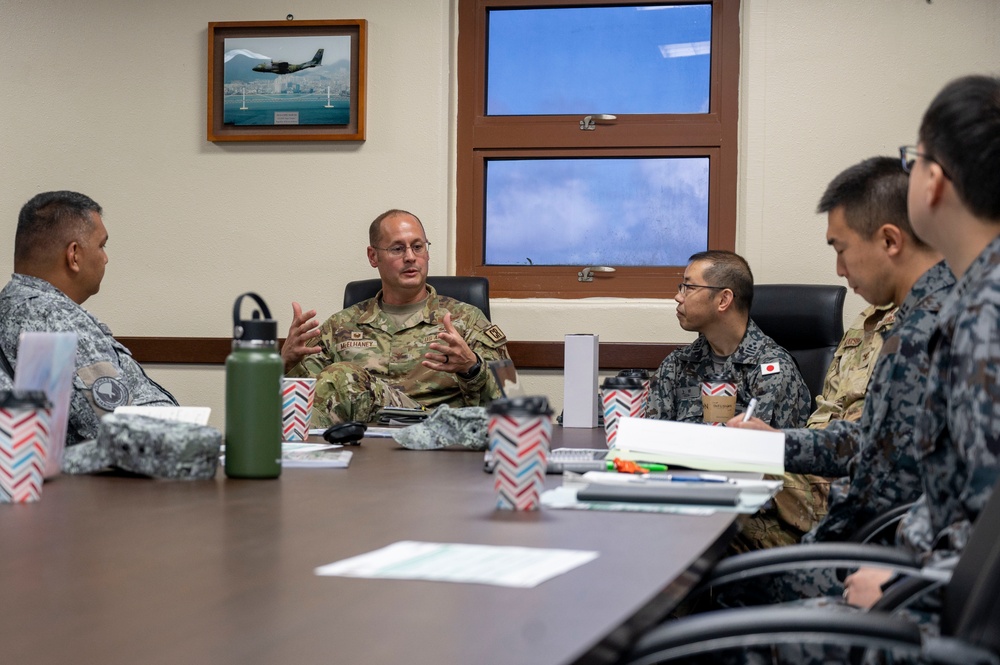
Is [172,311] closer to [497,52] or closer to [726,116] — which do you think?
[497,52]

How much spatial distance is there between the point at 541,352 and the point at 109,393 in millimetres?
2053

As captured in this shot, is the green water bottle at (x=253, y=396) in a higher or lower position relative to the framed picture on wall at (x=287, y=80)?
lower

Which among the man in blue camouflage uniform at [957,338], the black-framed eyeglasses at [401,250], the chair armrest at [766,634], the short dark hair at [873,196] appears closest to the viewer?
the chair armrest at [766,634]

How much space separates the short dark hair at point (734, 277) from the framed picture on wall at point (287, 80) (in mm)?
1591

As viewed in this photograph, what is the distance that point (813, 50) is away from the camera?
402 cm

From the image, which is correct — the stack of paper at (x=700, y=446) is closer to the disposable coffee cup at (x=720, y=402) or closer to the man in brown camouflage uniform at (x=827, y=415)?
the man in brown camouflage uniform at (x=827, y=415)

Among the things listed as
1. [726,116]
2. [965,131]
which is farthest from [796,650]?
[726,116]

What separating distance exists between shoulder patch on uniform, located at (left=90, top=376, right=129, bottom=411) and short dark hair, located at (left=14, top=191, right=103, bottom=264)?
61 centimetres

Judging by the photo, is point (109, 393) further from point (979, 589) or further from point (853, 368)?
point (979, 589)

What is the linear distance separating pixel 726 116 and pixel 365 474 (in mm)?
2822

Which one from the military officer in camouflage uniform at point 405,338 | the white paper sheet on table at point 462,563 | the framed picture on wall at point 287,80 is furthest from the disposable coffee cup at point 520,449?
the framed picture on wall at point 287,80

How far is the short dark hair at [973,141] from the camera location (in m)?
1.26

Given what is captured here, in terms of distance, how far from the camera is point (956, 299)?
125 centimetres

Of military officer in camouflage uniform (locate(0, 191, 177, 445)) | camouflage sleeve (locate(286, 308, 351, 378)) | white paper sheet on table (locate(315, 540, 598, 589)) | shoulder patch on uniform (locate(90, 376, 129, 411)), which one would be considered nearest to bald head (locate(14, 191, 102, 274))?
military officer in camouflage uniform (locate(0, 191, 177, 445))
